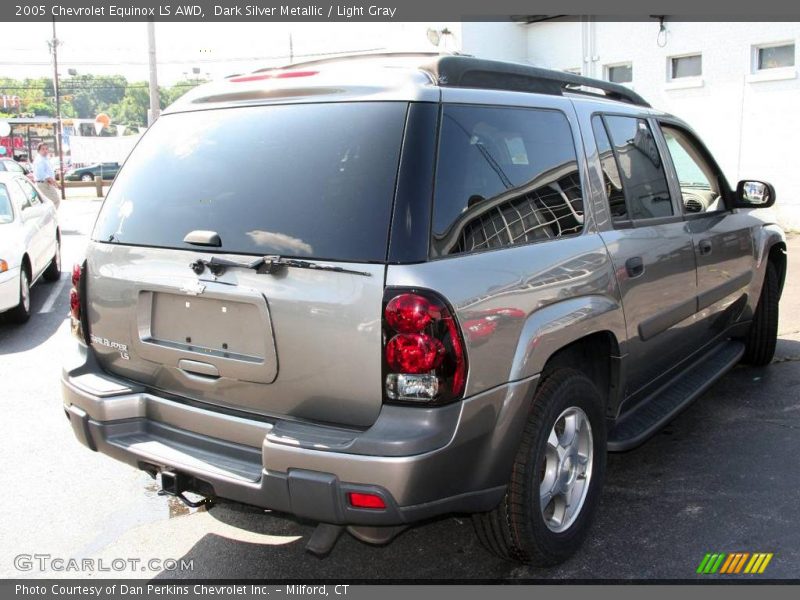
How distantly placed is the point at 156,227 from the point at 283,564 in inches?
61.6

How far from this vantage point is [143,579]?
3.40 metres

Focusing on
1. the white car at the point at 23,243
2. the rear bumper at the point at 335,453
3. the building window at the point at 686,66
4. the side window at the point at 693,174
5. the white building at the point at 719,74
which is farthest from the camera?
the building window at the point at 686,66

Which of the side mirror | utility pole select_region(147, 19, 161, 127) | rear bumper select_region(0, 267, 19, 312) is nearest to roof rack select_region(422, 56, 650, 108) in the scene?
the side mirror

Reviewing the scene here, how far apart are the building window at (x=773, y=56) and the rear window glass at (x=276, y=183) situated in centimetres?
1263

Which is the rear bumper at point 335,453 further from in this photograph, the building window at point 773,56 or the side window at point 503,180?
the building window at point 773,56

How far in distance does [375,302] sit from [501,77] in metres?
1.31

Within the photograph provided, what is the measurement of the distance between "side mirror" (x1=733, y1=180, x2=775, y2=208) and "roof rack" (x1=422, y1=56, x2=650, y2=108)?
5.42ft

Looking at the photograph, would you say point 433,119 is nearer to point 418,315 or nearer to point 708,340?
point 418,315

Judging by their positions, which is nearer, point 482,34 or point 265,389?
point 265,389

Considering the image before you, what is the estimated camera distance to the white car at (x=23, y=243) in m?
7.92

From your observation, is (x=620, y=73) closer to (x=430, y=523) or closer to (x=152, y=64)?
(x=152, y=64)

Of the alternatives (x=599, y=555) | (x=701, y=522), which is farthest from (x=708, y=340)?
(x=599, y=555)

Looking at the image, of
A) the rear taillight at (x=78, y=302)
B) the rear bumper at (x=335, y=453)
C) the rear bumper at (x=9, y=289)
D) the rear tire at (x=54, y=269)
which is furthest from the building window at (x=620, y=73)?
the rear bumper at (x=335, y=453)
